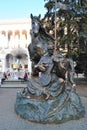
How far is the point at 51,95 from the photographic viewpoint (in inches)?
358

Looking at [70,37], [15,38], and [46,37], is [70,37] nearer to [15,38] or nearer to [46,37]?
[46,37]

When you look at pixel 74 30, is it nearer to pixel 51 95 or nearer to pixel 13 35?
pixel 51 95

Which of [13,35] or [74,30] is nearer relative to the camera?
[74,30]

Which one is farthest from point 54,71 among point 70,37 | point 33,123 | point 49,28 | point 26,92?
point 49,28

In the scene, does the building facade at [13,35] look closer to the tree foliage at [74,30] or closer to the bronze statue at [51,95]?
the tree foliage at [74,30]

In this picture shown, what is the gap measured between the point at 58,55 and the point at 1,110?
2.48m

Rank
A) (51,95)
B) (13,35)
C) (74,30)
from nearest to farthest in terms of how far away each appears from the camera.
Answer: (51,95), (74,30), (13,35)

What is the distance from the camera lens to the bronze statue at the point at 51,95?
869 centimetres

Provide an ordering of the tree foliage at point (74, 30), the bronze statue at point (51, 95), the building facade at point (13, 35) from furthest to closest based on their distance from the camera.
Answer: the building facade at point (13, 35) < the tree foliage at point (74, 30) < the bronze statue at point (51, 95)

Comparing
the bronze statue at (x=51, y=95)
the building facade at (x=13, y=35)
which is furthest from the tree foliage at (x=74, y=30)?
the building facade at (x=13, y=35)

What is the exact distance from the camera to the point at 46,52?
10445 mm

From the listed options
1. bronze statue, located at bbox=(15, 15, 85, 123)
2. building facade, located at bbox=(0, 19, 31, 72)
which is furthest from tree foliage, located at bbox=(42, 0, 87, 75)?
building facade, located at bbox=(0, 19, 31, 72)

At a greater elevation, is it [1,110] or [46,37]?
[46,37]

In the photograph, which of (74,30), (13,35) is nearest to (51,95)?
(74,30)
